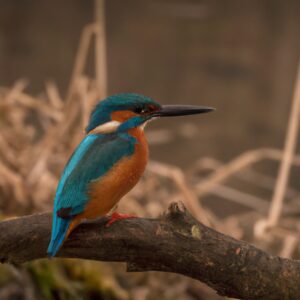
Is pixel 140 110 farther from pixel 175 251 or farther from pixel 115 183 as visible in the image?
pixel 175 251

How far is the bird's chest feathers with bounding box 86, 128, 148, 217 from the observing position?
4.26 ft

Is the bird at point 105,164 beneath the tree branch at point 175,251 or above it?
above

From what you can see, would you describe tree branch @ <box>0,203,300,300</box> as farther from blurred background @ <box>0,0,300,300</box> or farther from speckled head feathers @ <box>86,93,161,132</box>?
blurred background @ <box>0,0,300,300</box>

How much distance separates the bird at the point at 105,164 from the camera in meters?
1.27

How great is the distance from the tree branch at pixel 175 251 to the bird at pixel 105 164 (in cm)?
4

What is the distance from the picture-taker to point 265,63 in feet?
18.9

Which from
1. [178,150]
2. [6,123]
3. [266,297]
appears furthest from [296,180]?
[266,297]

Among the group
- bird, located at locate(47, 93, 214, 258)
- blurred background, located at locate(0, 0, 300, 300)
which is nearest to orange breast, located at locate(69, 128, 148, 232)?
bird, located at locate(47, 93, 214, 258)

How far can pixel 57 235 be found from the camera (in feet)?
3.95

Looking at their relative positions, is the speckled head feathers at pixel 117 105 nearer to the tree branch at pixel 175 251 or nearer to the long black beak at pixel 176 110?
the long black beak at pixel 176 110

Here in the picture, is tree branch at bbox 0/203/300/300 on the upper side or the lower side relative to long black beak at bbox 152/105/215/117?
lower

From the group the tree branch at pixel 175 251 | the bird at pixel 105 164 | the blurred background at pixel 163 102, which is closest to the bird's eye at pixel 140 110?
the bird at pixel 105 164

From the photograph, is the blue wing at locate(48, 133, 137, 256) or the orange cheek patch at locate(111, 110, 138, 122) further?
the orange cheek patch at locate(111, 110, 138, 122)

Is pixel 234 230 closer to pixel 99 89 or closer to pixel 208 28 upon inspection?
pixel 99 89
